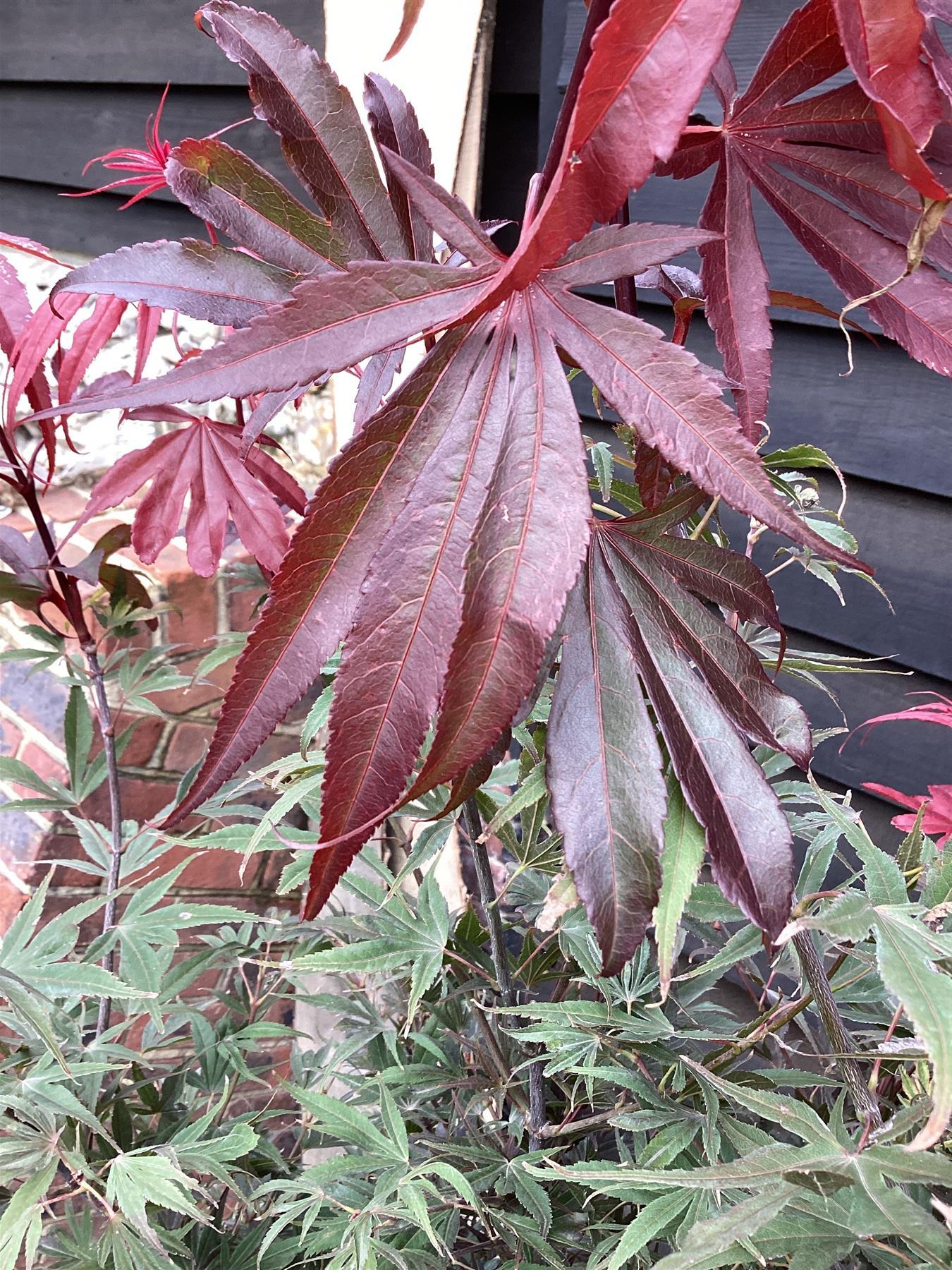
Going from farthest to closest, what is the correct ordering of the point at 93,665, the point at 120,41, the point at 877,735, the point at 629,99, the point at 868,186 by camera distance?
the point at 120,41 < the point at 877,735 < the point at 93,665 < the point at 868,186 < the point at 629,99

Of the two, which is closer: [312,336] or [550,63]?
[312,336]

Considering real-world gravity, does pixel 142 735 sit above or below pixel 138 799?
above

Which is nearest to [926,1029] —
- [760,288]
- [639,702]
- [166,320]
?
[639,702]

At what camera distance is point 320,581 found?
295mm

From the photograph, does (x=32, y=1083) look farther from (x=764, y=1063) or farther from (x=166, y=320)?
(x=166, y=320)

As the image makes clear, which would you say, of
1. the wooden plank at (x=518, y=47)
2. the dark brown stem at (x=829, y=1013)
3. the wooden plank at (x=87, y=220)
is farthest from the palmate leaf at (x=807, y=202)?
the wooden plank at (x=87, y=220)

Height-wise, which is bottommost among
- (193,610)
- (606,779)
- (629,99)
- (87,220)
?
(193,610)

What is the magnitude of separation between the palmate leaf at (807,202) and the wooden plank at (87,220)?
1.39m

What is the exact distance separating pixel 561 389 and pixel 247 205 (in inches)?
6.3

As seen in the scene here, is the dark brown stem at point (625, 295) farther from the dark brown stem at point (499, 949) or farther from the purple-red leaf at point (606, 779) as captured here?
the dark brown stem at point (499, 949)

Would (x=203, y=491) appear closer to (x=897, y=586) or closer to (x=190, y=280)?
(x=190, y=280)

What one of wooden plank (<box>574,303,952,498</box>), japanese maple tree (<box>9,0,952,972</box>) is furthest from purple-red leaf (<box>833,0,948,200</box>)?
wooden plank (<box>574,303,952,498</box>)

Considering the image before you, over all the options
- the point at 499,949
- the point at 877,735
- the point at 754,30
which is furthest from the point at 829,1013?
the point at 754,30

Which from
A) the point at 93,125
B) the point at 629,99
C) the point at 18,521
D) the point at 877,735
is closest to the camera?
the point at 629,99
